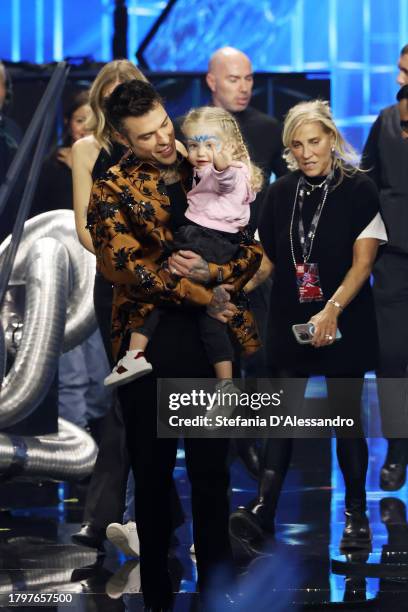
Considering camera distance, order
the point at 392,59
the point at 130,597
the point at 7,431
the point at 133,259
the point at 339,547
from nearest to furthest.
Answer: the point at 133,259 → the point at 130,597 → the point at 339,547 → the point at 7,431 → the point at 392,59

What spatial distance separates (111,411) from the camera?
A: 417cm

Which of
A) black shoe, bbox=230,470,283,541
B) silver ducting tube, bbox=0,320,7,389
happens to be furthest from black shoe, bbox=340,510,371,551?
silver ducting tube, bbox=0,320,7,389

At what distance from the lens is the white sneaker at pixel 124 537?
13.0 feet

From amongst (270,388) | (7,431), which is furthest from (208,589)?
(7,431)

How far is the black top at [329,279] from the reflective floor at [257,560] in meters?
0.56

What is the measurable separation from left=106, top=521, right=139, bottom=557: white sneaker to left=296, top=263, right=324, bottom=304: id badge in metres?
0.88

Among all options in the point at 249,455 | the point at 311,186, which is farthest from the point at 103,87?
the point at 249,455

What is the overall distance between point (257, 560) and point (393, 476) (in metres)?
1.26

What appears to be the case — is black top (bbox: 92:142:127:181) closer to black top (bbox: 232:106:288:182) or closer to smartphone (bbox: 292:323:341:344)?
smartphone (bbox: 292:323:341:344)

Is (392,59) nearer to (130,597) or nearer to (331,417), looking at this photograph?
(331,417)

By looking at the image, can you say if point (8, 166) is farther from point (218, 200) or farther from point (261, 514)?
point (218, 200)

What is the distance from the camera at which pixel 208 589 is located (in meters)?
3.30

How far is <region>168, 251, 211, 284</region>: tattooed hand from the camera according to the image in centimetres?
316

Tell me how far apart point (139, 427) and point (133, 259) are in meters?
0.41
